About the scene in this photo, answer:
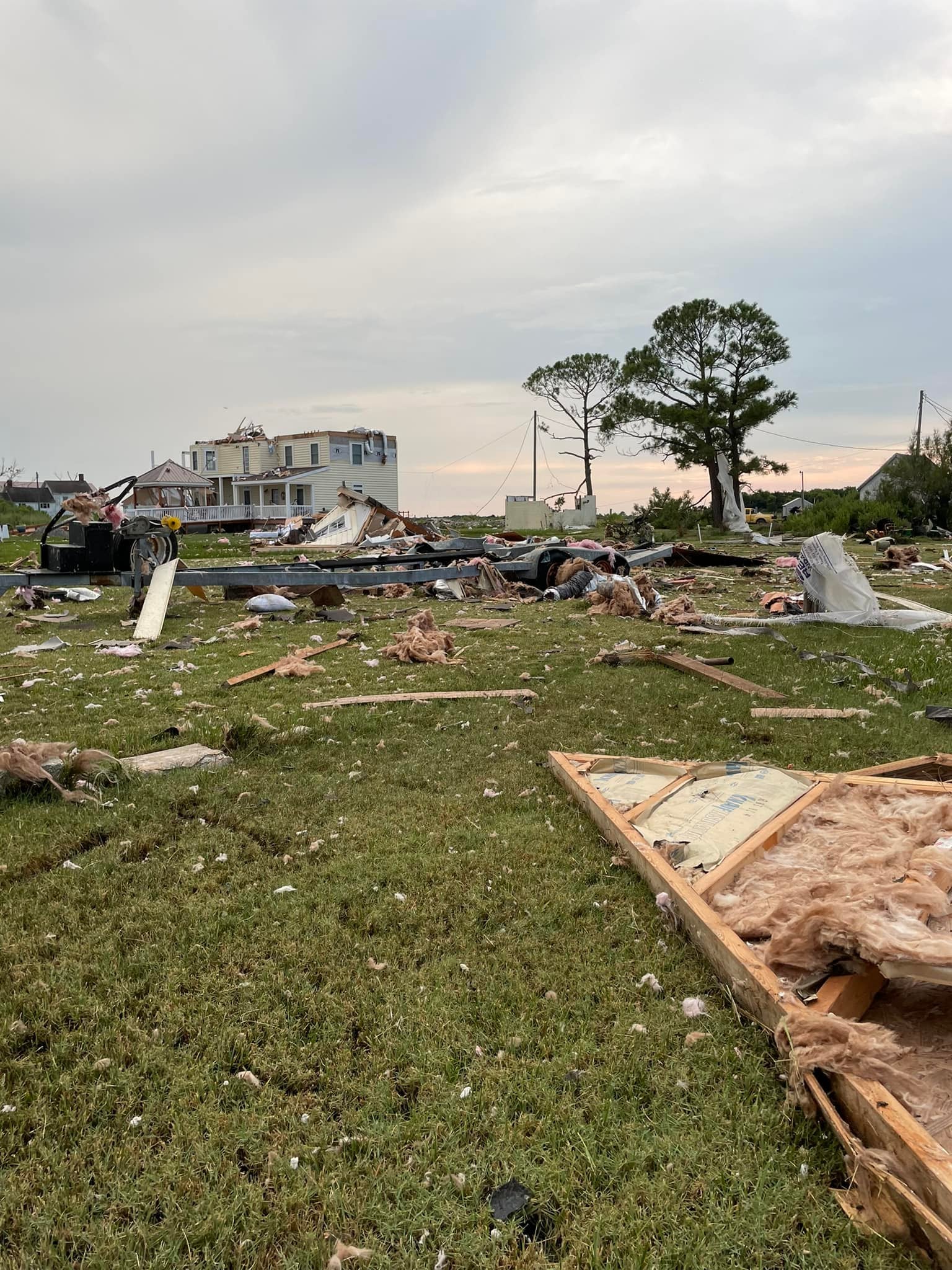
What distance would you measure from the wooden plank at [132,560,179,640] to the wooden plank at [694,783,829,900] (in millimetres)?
7746

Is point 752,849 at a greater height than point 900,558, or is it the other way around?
point 900,558

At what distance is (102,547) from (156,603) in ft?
5.38

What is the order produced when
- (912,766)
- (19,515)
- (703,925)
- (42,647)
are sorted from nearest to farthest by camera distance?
(703,925)
(912,766)
(42,647)
(19,515)

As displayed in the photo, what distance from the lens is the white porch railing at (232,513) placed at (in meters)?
41.3

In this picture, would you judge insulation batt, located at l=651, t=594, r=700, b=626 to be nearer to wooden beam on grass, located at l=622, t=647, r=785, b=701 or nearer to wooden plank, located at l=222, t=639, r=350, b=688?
wooden beam on grass, located at l=622, t=647, r=785, b=701

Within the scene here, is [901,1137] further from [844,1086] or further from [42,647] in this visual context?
[42,647]

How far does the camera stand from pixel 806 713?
5.61 meters

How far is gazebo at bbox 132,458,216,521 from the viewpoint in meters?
49.0

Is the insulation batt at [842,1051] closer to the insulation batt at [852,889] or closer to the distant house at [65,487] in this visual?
the insulation batt at [852,889]

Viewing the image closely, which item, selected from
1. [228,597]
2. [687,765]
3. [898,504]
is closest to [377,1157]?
[687,765]

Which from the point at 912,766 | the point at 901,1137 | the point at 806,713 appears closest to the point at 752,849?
the point at 901,1137

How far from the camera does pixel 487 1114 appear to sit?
6.39ft

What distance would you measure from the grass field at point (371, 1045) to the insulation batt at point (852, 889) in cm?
28

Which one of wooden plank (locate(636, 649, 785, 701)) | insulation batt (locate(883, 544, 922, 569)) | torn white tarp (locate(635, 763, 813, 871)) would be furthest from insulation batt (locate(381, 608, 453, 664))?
insulation batt (locate(883, 544, 922, 569))
